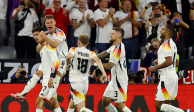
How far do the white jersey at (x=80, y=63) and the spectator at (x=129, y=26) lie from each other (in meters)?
4.17

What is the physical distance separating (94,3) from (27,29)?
251cm

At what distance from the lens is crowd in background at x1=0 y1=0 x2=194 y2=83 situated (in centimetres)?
1144

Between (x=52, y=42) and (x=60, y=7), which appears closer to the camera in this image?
(x=52, y=42)

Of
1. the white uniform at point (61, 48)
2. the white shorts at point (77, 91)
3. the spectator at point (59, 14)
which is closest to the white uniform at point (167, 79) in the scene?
the white shorts at point (77, 91)

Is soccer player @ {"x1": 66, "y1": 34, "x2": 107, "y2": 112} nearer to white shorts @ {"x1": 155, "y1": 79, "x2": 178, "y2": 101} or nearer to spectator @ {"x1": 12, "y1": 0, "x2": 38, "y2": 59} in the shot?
white shorts @ {"x1": 155, "y1": 79, "x2": 178, "y2": 101}

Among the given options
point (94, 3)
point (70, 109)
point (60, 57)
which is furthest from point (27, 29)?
point (70, 109)

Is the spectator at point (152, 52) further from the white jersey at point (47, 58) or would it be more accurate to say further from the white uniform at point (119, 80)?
the white jersey at point (47, 58)

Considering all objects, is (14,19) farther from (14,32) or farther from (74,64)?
(74,64)

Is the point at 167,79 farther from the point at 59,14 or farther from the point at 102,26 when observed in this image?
the point at 59,14

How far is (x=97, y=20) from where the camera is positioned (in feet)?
37.9

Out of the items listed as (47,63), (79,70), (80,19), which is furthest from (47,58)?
(80,19)

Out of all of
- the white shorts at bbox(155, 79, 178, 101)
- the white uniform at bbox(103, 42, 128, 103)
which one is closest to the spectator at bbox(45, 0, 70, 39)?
the white uniform at bbox(103, 42, 128, 103)

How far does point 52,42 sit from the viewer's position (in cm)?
795

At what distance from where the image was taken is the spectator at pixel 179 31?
1166 cm
